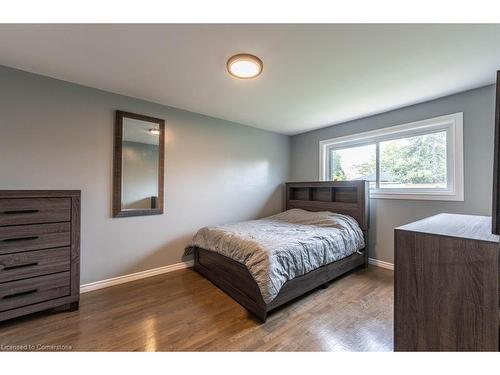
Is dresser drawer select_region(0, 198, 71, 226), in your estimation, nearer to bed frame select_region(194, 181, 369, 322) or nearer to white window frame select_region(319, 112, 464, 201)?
bed frame select_region(194, 181, 369, 322)

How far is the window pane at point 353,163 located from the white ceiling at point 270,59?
84 centimetres

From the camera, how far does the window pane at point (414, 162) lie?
8.70ft

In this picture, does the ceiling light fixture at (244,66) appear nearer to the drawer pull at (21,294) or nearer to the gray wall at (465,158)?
the gray wall at (465,158)

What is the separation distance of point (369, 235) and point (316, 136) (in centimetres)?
190

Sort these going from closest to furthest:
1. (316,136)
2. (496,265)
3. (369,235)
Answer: (496,265), (369,235), (316,136)

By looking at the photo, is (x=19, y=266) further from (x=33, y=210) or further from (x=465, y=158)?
(x=465, y=158)

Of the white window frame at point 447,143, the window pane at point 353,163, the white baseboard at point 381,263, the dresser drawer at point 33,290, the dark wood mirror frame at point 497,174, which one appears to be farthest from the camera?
the window pane at point 353,163

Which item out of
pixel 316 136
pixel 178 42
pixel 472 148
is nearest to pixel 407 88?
pixel 472 148

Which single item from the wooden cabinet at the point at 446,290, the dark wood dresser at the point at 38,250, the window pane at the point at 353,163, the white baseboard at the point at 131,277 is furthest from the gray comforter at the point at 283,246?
the dark wood dresser at the point at 38,250

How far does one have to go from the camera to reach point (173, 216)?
288cm

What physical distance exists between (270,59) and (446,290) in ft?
6.13

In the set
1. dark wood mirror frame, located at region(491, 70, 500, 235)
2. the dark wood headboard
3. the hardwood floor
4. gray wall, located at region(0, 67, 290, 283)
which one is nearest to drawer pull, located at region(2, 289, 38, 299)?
Answer: the hardwood floor

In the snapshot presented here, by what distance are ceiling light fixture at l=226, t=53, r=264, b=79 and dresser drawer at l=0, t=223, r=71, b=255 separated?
1.99 metres
